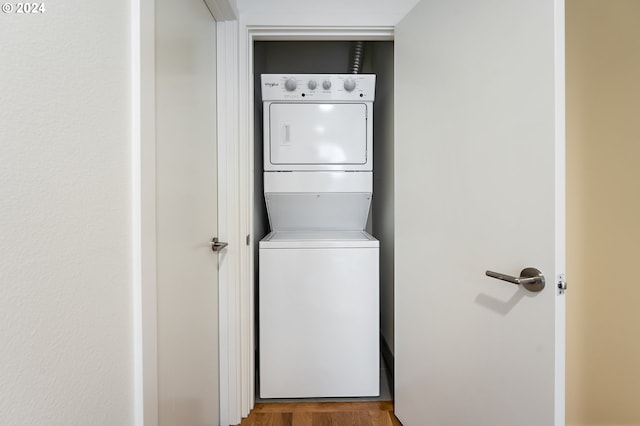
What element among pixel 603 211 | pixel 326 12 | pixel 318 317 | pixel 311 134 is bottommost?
pixel 318 317

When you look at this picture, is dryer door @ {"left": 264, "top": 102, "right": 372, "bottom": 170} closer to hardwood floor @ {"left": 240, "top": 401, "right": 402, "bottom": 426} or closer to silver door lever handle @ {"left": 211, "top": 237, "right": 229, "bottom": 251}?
silver door lever handle @ {"left": 211, "top": 237, "right": 229, "bottom": 251}

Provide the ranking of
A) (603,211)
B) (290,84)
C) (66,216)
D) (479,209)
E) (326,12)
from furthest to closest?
1. (290,84)
2. (326,12)
3. (603,211)
4. (479,209)
5. (66,216)

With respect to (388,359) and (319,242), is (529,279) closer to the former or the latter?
(319,242)

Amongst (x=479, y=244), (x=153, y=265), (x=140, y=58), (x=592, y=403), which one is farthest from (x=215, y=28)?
(x=592, y=403)

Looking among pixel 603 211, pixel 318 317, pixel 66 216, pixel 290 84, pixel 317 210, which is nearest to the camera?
pixel 66 216

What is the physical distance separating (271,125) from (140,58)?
3.73 feet

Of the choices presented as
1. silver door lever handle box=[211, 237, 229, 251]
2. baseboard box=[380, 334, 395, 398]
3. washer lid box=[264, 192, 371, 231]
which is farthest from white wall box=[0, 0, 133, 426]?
baseboard box=[380, 334, 395, 398]

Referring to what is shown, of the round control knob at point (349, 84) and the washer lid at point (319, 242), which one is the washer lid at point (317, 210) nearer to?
the washer lid at point (319, 242)

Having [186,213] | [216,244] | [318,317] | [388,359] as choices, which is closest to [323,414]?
[318,317]

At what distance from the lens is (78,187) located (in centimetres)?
51

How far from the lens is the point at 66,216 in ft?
1.61

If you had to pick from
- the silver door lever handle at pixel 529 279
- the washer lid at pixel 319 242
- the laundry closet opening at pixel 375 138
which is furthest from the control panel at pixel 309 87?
the silver door lever handle at pixel 529 279

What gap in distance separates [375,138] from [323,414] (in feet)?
5.96

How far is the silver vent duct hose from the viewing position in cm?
218
